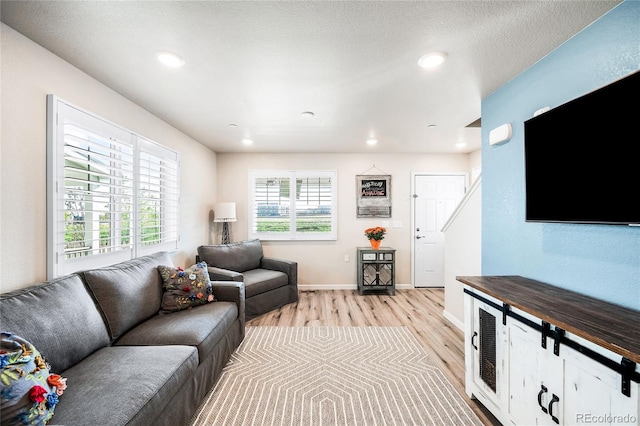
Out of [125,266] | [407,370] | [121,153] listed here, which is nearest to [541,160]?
[407,370]

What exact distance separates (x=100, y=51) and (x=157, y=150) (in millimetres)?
1302

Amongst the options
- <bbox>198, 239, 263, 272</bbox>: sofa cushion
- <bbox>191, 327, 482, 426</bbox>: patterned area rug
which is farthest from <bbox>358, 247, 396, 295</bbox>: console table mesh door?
<bbox>198, 239, 263, 272</bbox>: sofa cushion

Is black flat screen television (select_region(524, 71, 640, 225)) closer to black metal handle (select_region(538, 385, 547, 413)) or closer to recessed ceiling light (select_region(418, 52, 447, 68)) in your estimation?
recessed ceiling light (select_region(418, 52, 447, 68))

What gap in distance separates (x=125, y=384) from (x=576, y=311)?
225 cm

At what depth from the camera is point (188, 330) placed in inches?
74.1

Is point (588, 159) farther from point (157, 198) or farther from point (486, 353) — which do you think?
point (157, 198)

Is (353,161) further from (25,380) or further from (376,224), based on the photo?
(25,380)

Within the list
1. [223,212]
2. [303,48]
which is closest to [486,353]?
[303,48]

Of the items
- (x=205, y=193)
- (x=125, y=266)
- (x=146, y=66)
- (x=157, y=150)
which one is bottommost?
(x=125, y=266)

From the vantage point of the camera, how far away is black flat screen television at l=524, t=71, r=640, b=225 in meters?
1.20

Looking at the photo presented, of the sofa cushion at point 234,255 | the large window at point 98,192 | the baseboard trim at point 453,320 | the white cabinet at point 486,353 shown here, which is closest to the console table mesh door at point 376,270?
the baseboard trim at point 453,320

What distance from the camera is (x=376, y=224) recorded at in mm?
4766

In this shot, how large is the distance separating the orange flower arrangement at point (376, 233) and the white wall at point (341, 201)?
0.88 feet

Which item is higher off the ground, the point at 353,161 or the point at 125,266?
the point at 353,161
